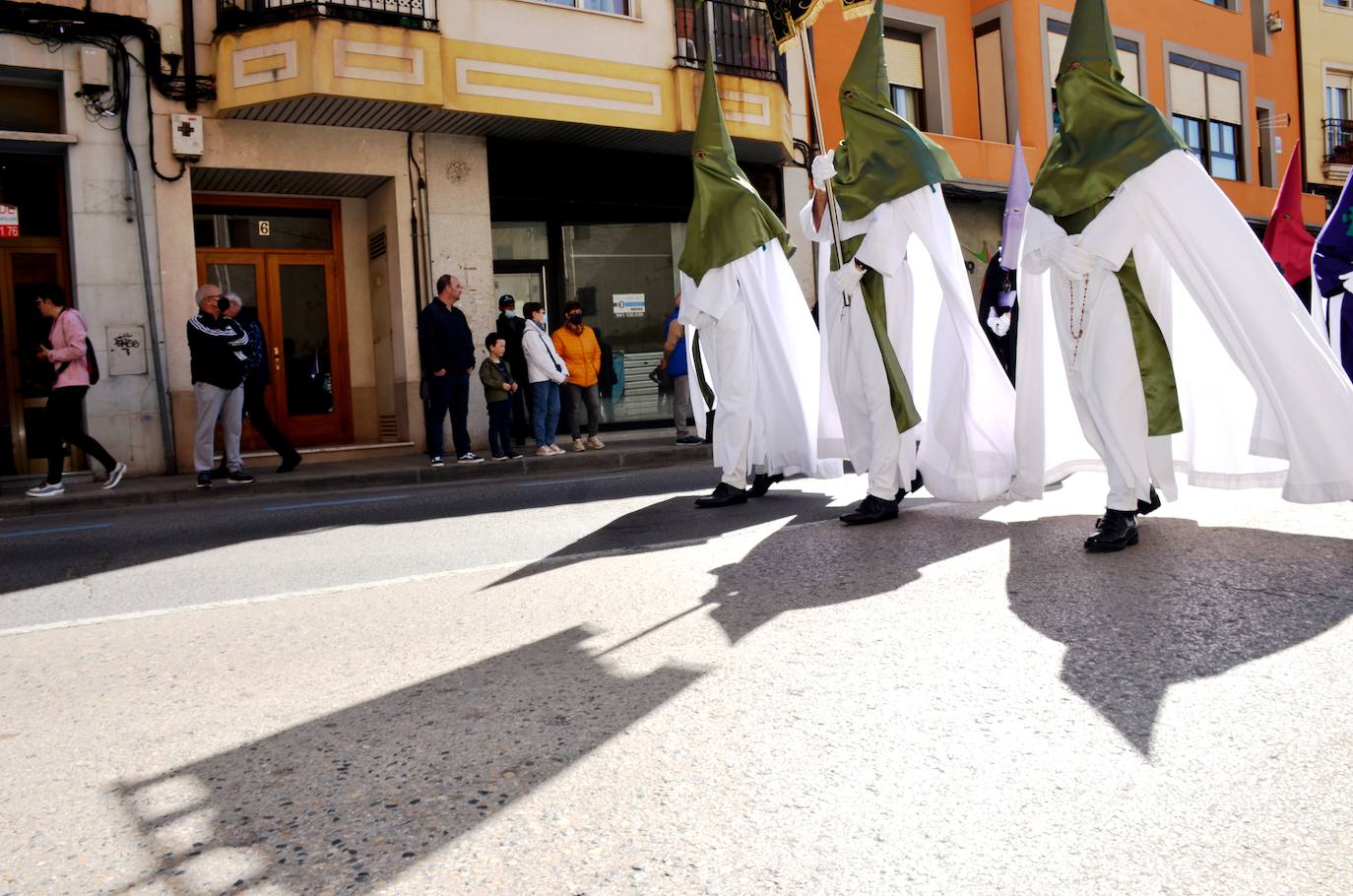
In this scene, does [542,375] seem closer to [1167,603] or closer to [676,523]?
[676,523]

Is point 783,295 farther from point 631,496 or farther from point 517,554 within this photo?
point 517,554

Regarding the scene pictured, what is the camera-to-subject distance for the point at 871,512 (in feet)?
21.2

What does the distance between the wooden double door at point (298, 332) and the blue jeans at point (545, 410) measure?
4133 mm

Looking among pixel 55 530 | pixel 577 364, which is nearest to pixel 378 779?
pixel 55 530

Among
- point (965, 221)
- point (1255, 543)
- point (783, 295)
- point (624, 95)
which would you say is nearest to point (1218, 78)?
point (965, 221)

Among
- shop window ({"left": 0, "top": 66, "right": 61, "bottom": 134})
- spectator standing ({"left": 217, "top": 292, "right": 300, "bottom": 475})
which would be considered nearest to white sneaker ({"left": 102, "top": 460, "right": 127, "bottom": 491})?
spectator standing ({"left": 217, "top": 292, "right": 300, "bottom": 475})

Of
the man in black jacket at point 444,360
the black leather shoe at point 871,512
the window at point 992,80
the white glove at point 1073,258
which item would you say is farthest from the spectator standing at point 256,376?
the window at point 992,80

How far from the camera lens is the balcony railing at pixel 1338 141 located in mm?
29047

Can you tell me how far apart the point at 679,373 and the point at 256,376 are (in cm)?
494

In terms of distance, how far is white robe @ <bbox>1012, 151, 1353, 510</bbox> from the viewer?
5.19 m

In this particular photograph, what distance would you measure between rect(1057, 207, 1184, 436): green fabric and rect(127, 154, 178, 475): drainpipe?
1118 centimetres

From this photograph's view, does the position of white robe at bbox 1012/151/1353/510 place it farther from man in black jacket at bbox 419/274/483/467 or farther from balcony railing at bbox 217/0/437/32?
balcony railing at bbox 217/0/437/32

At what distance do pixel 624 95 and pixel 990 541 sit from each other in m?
11.8

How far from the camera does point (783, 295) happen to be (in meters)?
7.94
